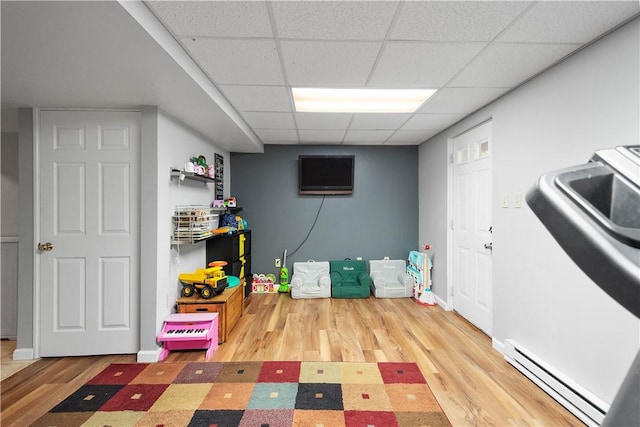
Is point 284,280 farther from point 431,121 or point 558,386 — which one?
point 558,386

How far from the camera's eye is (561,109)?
178 cm

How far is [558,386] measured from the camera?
1726 millimetres

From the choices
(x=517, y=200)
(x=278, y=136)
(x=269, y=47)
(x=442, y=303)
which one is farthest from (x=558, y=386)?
(x=278, y=136)

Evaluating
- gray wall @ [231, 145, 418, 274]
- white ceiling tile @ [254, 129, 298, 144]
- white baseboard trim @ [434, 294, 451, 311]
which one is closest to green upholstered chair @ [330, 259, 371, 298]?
gray wall @ [231, 145, 418, 274]

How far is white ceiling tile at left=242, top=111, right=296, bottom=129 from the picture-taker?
2.83 metres

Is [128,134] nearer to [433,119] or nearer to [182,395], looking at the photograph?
[182,395]

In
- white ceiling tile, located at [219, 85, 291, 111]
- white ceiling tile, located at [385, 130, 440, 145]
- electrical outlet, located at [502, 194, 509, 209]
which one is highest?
white ceiling tile, located at [385, 130, 440, 145]

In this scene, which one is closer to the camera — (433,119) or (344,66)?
(344,66)

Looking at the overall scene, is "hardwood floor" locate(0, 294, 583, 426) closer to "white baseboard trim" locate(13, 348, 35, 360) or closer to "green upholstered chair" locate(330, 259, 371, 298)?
"white baseboard trim" locate(13, 348, 35, 360)

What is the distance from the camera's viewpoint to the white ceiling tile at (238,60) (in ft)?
5.25

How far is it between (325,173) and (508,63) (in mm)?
2658

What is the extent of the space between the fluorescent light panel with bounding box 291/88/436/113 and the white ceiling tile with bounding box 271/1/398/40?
0.93 metres

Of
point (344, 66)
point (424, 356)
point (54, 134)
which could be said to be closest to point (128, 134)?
point (54, 134)

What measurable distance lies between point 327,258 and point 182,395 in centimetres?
274
